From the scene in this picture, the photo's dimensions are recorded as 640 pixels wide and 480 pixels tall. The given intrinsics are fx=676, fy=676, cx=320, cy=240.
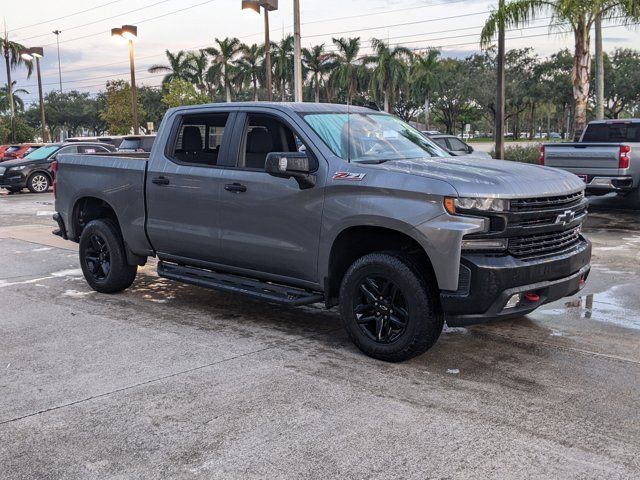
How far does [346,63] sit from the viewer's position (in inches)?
2537

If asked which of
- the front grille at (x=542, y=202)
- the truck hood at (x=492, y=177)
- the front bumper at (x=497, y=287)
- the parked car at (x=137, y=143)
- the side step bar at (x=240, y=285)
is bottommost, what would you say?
the side step bar at (x=240, y=285)

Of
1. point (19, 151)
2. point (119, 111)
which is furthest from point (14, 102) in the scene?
point (19, 151)

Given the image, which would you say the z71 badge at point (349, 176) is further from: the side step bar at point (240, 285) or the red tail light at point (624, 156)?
the red tail light at point (624, 156)

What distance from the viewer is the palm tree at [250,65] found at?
63.2 metres

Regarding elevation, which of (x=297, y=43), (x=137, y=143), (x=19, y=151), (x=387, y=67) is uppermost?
(x=387, y=67)

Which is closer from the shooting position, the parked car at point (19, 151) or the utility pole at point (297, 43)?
the utility pole at point (297, 43)

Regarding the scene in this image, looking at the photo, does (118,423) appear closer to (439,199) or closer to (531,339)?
(439,199)

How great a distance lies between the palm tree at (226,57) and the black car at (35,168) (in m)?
42.2

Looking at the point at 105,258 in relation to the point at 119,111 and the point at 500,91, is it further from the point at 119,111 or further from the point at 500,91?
the point at 119,111

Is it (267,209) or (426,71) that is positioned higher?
(426,71)

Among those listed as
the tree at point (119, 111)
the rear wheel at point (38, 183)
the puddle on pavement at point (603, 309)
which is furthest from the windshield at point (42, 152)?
the tree at point (119, 111)

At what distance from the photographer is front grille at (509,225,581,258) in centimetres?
463

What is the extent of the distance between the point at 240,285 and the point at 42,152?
64.0 feet

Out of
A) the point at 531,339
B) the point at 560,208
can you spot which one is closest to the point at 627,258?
the point at 531,339
